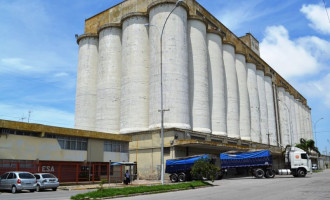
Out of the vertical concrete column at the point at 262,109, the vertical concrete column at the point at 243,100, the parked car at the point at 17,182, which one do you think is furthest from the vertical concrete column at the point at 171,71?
the vertical concrete column at the point at 262,109

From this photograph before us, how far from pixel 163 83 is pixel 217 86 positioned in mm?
13723

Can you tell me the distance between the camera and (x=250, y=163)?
37.1 meters

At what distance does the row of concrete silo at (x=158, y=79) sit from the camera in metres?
46.2

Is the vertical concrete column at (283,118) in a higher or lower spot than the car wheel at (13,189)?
higher

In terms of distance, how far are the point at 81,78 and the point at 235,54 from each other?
3398 cm

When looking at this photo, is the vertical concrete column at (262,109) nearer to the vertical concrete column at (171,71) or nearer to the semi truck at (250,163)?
the vertical concrete column at (171,71)

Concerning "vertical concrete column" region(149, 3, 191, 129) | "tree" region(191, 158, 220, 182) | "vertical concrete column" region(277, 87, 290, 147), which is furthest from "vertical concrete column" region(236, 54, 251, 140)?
"tree" region(191, 158, 220, 182)

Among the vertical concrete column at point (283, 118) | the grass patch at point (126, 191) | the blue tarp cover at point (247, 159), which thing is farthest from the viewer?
Result: the vertical concrete column at point (283, 118)

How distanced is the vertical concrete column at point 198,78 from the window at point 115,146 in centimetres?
1392

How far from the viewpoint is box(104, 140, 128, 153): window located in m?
35.4

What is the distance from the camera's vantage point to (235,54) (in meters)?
69.2

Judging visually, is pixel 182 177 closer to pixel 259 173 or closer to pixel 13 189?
pixel 259 173

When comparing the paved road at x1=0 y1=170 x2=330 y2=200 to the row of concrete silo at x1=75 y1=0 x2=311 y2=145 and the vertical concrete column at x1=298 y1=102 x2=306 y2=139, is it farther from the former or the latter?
the vertical concrete column at x1=298 y1=102 x2=306 y2=139

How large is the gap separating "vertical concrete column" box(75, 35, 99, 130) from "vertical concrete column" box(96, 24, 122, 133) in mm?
2596
